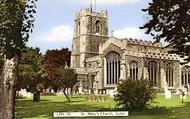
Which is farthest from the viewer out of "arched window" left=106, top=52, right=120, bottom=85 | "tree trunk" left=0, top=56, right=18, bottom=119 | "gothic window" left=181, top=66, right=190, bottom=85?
"arched window" left=106, top=52, right=120, bottom=85

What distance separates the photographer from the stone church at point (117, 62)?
7994cm

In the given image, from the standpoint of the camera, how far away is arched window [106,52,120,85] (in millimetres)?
84562

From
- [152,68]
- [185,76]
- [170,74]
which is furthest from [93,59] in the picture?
[185,76]

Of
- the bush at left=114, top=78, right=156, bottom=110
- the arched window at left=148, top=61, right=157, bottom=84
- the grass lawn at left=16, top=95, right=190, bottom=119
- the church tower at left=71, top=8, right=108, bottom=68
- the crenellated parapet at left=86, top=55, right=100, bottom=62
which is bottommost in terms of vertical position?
the grass lawn at left=16, top=95, right=190, bottom=119

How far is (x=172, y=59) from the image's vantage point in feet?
269

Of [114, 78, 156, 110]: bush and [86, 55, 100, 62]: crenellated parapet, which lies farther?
[86, 55, 100, 62]: crenellated parapet

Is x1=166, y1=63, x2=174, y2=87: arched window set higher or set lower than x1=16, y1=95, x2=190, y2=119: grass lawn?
higher

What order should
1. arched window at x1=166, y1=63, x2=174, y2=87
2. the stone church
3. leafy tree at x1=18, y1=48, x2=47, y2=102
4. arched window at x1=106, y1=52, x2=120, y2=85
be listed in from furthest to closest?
arched window at x1=106, y1=52, x2=120, y2=85, arched window at x1=166, y1=63, x2=174, y2=87, the stone church, leafy tree at x1=18, y1=48, x2=47, y2=102

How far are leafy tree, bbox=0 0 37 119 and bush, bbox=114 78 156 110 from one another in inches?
480

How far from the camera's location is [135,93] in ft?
89.0

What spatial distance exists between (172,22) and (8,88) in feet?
31.6

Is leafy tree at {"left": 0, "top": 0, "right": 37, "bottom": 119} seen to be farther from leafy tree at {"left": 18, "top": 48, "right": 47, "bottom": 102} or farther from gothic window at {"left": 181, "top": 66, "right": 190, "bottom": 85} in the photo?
gothic window at {"left": 181, "top": 66, "right": 190, "bottom": 85}

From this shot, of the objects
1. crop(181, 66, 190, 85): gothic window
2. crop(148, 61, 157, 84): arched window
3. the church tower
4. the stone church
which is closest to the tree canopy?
the stone church

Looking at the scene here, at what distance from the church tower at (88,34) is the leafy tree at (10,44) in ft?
283
